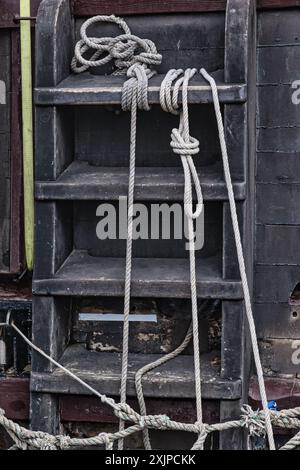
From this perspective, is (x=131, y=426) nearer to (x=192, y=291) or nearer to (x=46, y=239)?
(x=192, y=291)

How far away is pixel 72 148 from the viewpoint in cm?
278

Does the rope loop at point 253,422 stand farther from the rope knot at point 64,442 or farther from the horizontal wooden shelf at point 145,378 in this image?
the rope knot at point 64,442

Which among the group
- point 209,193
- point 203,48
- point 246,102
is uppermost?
point 203,48

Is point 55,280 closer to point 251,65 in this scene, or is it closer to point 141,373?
point 141,373

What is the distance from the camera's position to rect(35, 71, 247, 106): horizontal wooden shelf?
2.44m

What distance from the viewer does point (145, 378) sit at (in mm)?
2508

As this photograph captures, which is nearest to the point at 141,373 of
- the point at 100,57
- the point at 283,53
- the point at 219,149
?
the point at 219,149

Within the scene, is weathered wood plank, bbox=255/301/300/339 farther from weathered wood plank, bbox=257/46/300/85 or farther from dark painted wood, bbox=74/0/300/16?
dark painted wood, bbox=74/0/300/16

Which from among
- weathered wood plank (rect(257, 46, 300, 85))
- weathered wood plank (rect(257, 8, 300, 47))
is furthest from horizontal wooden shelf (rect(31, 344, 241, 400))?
weathered wood plank (rect(257, 8, 300, 47))

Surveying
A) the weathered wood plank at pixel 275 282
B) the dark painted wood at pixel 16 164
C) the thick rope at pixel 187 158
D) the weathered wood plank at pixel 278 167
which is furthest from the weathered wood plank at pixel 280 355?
the dark painted wood at pixel 16 164

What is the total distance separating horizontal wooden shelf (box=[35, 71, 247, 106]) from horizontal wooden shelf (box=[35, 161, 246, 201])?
0.29 metres

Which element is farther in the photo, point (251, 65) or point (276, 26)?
point (276, 26)

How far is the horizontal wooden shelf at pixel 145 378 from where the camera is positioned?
2.47 m
